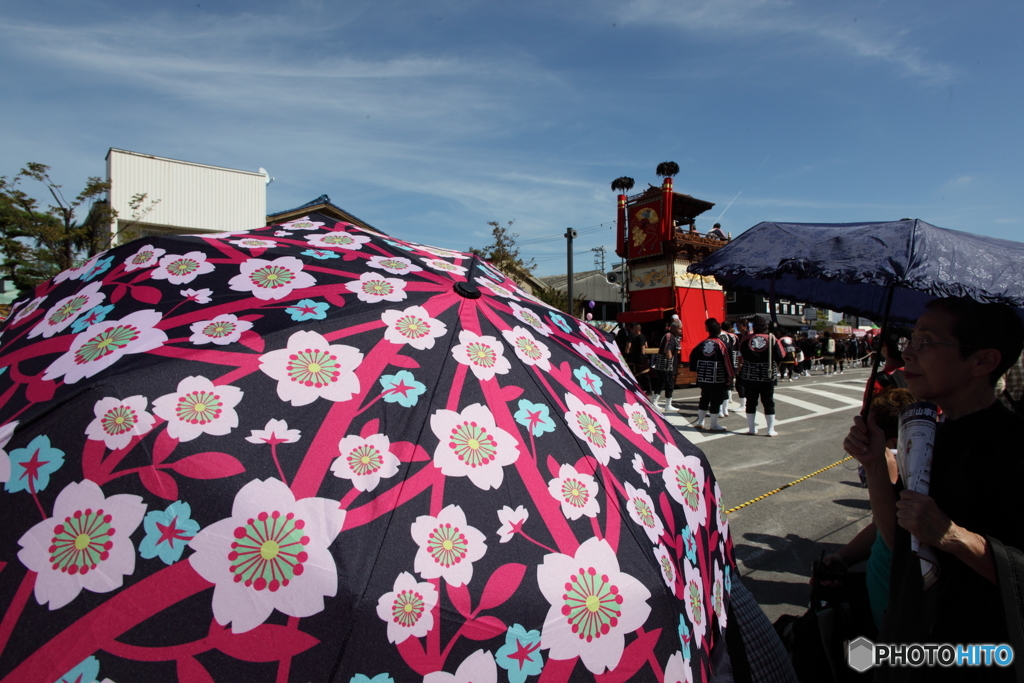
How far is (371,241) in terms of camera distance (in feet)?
7.98

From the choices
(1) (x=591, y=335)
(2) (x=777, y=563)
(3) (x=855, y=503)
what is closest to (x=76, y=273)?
(1) (x=591, y=335)

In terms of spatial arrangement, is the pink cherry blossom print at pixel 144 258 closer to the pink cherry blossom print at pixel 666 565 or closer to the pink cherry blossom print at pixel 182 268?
the pink cherry blossom print at pixel 182 268

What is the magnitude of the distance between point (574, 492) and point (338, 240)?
142 centimetres

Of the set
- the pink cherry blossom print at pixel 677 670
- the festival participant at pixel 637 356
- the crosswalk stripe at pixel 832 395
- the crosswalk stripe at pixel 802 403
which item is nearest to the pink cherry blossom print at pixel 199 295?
the pink cherry blossom print at pixel 677 670

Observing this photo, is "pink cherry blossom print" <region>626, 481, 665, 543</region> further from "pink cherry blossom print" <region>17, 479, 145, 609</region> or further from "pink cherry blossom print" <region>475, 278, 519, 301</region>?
"pink cherry blossom print" <region>17, 479, 145, 609</region>

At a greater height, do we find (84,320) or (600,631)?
(84,320)

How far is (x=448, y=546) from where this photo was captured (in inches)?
58.2

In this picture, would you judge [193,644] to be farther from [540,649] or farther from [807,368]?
[807,368]

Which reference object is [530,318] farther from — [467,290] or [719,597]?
[719,597]

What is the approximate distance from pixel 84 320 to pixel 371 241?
1.03 meters

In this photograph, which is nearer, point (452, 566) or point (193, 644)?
point (193, 644)

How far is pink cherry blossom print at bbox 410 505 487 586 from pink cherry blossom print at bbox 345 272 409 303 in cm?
77

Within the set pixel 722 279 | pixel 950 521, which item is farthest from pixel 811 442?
pixel 950 521

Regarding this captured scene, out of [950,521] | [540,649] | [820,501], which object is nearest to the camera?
[540,649]
